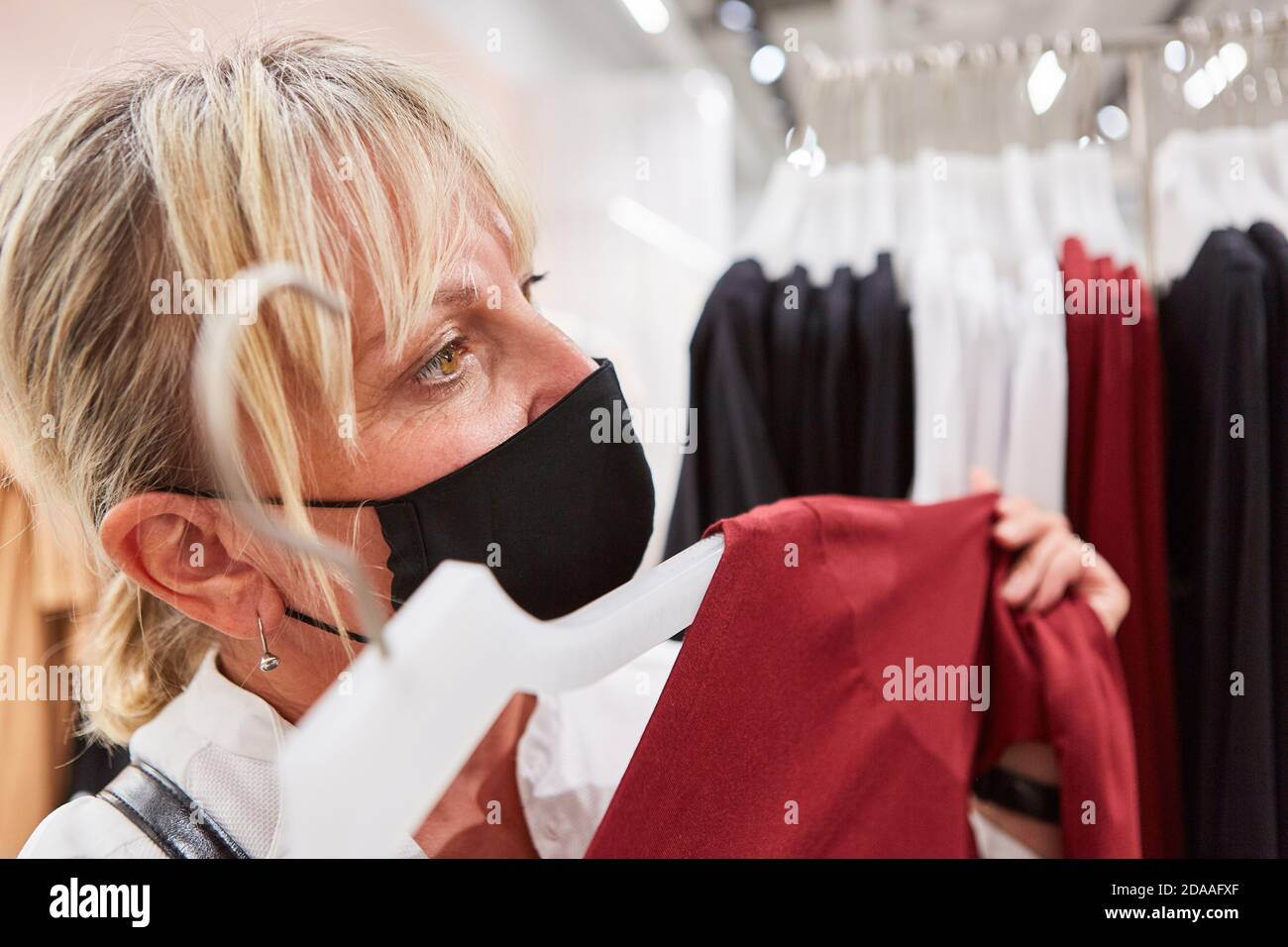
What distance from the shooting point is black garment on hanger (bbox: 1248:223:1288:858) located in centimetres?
68

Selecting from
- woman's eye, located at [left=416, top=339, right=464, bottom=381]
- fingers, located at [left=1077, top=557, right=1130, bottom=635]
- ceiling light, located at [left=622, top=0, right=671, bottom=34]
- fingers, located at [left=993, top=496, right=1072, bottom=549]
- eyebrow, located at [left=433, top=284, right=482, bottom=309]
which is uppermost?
ceiling light, located at [left=622, top=0, right=671, bottom=34]

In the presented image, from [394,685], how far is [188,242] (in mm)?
277

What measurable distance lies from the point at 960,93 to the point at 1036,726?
741mm

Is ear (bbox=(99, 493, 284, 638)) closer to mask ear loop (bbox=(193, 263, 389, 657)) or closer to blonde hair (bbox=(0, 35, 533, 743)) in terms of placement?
blonde hair (bbox=(0, 35, 533, 743))

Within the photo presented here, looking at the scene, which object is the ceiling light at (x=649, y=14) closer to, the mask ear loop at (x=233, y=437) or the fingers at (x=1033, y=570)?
the fingers at (x=1033, y=570)

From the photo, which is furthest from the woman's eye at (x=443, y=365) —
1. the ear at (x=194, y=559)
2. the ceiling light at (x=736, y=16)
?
the ceiling light at (x=736, y=16)

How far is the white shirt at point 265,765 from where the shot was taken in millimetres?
478

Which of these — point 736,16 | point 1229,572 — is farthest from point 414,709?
point 736,16

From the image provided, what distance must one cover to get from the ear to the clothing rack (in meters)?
0.85

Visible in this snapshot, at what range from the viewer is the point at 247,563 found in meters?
0.48

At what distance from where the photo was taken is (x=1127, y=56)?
948mm

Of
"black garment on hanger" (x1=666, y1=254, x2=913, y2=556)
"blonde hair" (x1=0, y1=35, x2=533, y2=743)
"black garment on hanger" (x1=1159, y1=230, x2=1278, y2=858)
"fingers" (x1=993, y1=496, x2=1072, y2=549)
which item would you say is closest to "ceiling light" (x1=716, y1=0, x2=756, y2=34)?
"black garment on hanger" (x1=666, y1=254, x2=913, y2=556)

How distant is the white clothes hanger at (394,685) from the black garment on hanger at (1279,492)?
66cm

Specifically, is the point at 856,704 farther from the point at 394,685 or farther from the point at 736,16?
the point at 736,16
